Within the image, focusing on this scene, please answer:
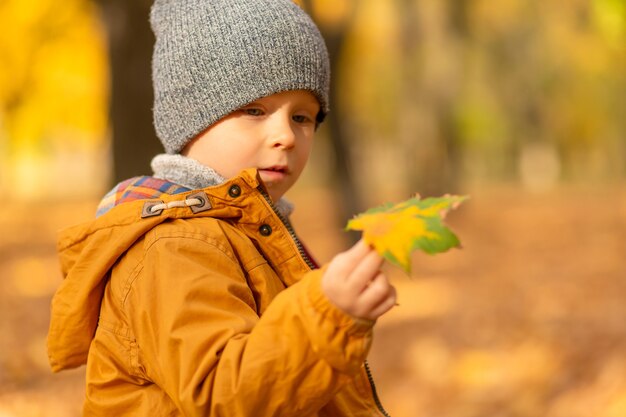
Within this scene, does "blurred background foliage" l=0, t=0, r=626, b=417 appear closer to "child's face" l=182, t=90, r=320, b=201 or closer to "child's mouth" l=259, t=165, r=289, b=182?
"child's face" l=182, t=90, r=320, b=201

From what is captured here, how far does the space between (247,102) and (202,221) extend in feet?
1.29

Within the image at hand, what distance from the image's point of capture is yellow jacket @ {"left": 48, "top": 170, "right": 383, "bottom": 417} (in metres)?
1.61

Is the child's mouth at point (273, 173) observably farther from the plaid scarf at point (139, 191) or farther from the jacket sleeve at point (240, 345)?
the jacket sleeve at point (240, 345)

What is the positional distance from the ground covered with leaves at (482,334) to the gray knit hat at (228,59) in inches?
123

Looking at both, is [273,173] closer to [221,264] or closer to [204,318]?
[221,264]

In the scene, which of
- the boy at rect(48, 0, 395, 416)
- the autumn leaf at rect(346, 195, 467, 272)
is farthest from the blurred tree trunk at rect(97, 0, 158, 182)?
the autumn leaf at rect(346, 195, 467, 272)

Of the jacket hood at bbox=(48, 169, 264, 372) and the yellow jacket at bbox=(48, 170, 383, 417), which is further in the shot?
the jacket hood at bbox=(48, 169, 264, 372)

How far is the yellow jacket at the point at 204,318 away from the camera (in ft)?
5.29

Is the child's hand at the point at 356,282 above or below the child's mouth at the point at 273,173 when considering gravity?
below

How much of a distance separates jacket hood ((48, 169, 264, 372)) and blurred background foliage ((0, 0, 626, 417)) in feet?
6.67

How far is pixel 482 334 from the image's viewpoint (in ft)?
21.9

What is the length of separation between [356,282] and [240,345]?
281 millimetres

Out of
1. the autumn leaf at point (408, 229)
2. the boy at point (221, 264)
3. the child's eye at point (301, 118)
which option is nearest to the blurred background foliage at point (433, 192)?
the child's eye at point (301, 118)

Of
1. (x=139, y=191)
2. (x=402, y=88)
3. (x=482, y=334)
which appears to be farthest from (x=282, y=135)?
(x=402, y=88)
